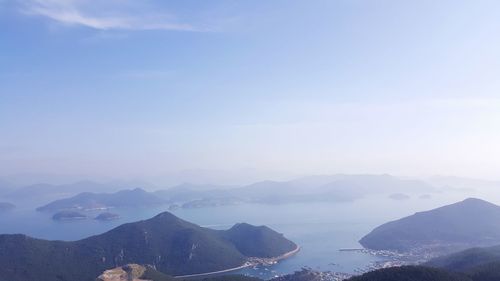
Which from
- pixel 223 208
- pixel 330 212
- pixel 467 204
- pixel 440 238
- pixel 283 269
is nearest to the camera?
pixel 283 269

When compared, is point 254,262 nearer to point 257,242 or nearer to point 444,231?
point 257,242

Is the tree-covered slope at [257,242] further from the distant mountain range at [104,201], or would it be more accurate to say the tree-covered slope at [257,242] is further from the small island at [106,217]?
the distant mountain range at [104,201]

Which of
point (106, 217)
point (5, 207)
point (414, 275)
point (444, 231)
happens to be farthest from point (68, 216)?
point (414, 275)

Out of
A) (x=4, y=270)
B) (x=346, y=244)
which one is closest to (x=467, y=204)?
(x=346, y=244)

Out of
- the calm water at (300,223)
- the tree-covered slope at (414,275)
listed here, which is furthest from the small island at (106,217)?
the tree-covered slope at (414,275)

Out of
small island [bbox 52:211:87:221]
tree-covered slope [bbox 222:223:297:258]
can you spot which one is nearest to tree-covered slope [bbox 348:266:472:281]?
tree-covered slope [bbox 222:223:297:258]

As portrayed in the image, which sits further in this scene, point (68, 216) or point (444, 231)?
point (68, 216)

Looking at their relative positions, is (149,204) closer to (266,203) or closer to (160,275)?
(266,203)
